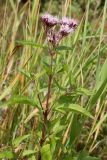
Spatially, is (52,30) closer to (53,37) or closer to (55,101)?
(53,37)

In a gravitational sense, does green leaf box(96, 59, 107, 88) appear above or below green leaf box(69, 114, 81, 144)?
above

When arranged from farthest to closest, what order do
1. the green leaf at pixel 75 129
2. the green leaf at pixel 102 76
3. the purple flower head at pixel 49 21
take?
the green leaf at pixel 75 129
the green leaf at pixel 102 76
the purple flower head at pixel 49 21

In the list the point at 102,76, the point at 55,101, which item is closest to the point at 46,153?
the point at 55,101

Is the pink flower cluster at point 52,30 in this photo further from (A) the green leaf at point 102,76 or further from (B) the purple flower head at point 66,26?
(A) the green leaf at point 102,76

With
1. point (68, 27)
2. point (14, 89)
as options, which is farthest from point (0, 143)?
point (68, 27)

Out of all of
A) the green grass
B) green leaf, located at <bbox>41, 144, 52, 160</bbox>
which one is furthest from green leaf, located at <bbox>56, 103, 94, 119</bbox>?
green leaf, located at <bbox>41, 144, 52, 160</bbox>

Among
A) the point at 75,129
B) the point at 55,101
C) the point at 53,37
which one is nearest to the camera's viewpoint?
the point at 53,37

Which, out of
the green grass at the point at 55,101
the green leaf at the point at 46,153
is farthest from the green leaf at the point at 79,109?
the green leaf at the point at 46,153

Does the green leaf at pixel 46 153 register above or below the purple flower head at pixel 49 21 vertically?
below

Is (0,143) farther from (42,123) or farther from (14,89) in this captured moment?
(42,123)

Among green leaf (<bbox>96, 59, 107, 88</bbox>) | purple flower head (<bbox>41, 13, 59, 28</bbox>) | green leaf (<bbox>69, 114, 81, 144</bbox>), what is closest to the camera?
purple flower head (<bbox>41, 13, 59, 28</bbox>)

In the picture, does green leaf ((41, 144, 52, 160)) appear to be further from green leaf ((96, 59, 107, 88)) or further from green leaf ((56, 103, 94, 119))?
green leaf ((96, 59, 107, 88))
